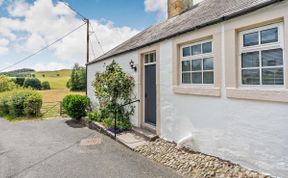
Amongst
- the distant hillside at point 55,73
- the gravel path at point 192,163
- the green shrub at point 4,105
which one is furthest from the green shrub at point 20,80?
the gravel path at point 192,163

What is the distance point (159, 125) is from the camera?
23.7 ft

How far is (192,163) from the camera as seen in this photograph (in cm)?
519

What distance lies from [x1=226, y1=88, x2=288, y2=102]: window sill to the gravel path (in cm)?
153

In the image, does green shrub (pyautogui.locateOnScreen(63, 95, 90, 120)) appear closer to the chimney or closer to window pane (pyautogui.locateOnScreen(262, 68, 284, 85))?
the chimney

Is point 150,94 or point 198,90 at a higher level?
point 198,90

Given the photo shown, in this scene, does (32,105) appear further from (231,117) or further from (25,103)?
(231,117)

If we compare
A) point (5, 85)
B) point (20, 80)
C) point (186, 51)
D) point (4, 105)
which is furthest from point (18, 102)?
point (20, 80)

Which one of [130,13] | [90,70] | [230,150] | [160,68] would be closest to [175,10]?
[160,68]

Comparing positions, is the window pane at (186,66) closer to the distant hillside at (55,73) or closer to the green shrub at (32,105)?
the green shrub at (32,105)

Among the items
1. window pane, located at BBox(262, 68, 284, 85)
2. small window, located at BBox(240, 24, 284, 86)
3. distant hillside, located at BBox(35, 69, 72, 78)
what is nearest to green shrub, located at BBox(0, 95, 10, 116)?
small window, located at BBox(240, 24, 284, 86)

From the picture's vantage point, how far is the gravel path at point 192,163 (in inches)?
177

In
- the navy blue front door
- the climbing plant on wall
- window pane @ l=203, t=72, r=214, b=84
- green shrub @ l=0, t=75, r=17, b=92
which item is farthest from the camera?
green shrub @ l=0, t=75, r=17, b=92

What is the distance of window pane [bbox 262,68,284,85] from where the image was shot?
4.05 metres

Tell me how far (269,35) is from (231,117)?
190 centimetres
